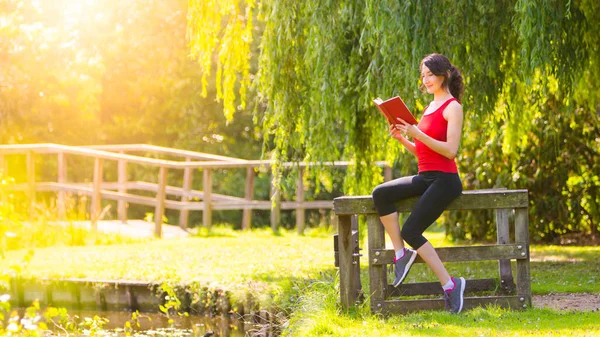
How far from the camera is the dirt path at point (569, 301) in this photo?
701 centimetres

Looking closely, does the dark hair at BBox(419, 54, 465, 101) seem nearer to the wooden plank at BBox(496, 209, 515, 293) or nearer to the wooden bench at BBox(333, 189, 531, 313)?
the wooden bench at BBox(333, 189, 531, 313)

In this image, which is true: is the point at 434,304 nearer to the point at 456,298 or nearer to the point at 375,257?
the point at 456,298

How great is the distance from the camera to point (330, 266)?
10.4 meters

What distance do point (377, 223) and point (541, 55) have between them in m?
2.56

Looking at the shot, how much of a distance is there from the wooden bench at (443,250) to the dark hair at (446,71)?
0.70 meters

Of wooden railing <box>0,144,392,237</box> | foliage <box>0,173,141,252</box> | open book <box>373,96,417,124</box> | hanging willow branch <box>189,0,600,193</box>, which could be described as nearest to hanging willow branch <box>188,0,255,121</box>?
hanging willow branch <box>189,0,600,193</box>

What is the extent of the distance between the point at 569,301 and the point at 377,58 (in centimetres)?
300

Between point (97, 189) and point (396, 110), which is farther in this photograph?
point (97, 189)

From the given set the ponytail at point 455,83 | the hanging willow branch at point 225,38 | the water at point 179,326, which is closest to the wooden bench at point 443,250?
the ponytail at point 455,83

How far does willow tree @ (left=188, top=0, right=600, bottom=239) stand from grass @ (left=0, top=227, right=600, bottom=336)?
56.0 inches

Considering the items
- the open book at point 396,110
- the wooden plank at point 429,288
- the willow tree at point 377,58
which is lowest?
the wooden plank at point 429,288

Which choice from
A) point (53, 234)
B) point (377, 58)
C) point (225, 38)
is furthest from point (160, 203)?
point (377, 58)

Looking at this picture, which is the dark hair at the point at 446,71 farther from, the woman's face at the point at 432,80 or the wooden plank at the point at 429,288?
the wooden plank at the point at 429,288

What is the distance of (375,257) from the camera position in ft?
21.4
